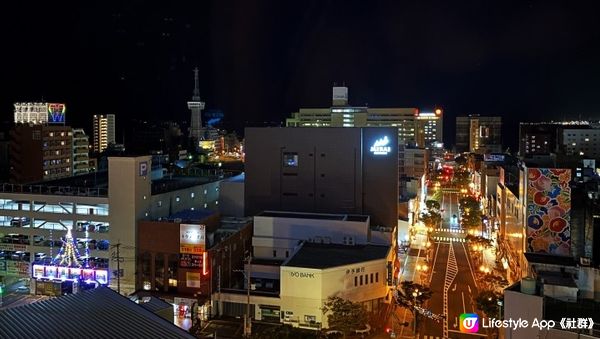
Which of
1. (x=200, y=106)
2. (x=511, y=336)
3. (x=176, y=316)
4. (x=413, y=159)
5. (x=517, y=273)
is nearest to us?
(x=511, y=336)

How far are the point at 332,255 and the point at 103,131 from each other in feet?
218

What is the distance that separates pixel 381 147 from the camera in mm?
32750

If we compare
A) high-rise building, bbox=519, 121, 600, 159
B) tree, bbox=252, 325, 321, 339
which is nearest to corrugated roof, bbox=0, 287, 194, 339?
tree, bbox=252, 325, 321, 339

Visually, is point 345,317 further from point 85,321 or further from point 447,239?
point 447,239

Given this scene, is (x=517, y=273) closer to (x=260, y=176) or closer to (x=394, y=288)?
(x=394, y=288)

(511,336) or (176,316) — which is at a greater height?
(511,336)

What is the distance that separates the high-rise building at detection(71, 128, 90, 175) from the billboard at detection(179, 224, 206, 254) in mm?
35316

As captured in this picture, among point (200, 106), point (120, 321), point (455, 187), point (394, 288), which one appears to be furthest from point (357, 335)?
point (200, 106)

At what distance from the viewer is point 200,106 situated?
103000 mm

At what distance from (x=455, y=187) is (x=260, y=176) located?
48836mm

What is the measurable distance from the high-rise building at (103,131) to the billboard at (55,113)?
89.7 feet

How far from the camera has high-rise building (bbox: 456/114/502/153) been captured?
129 meters

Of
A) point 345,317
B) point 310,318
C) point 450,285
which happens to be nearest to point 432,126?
point 450,285

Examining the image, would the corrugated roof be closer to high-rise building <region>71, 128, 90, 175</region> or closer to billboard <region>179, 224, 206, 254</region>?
billboard <region>179, 224, 206, 254</region>
